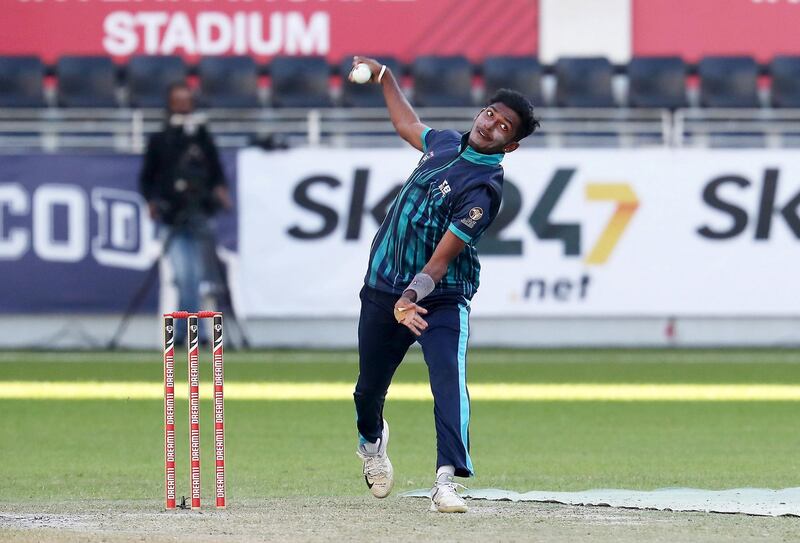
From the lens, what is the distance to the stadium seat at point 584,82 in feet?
68.2

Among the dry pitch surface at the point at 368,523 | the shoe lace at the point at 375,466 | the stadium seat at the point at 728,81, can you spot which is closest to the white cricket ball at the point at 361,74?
the shoe lace at the point at 375,466

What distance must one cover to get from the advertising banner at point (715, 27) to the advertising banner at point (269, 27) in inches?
62.1

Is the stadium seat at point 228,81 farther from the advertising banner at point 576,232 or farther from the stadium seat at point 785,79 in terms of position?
the stadium seat at point 785,79

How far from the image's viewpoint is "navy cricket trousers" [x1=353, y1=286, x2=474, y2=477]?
25.0 ft

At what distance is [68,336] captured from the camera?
17625 mm

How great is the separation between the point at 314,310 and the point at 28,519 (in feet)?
33.3

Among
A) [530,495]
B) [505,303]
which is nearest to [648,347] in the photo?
[505,303]

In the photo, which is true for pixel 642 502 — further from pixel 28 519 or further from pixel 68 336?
pixel 68 336

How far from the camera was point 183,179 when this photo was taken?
16312 millimetres

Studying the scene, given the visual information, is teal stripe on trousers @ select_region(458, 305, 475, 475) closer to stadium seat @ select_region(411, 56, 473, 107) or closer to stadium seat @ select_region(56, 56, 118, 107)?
stadium seat @ select_region(411, 56, 473, 107)

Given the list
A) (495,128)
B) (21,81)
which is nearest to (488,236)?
(21,81)

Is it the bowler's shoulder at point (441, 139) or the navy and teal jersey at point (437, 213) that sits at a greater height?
the bowler's shoulder at point (441, 139)

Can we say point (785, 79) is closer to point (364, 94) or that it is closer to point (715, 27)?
point (715, 27)

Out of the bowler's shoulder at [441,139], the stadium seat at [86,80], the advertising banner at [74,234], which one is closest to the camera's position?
the bowler's shoulder at [441,139]
